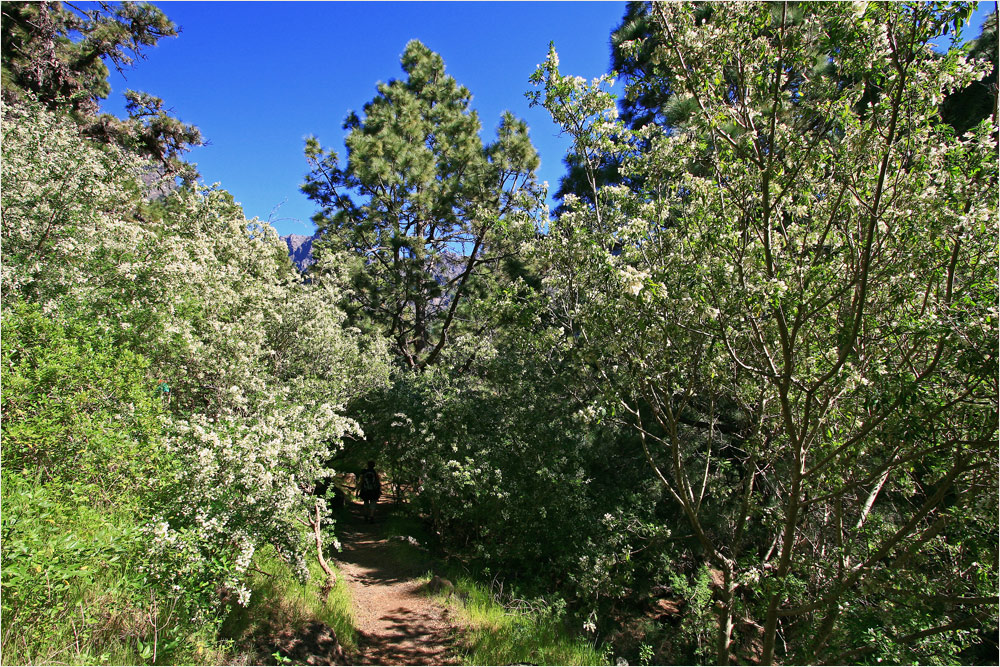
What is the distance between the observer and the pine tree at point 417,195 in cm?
1309

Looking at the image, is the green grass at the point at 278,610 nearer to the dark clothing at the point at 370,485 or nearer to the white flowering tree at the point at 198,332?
the white flowering tree at the point at 198,332

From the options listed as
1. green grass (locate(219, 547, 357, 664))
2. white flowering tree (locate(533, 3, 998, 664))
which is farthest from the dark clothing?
white flowering tree (locate(533, 3, 998, 664))

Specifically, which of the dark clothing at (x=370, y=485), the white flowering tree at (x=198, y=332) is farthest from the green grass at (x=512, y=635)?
the dark clothing at (x=370, y=485)

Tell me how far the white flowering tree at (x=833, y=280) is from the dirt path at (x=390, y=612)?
3.66m

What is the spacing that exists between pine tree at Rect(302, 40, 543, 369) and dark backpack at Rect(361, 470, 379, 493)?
3879 mm

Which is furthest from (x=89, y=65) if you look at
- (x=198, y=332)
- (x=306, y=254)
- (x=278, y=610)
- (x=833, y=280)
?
(x=833, y=280)

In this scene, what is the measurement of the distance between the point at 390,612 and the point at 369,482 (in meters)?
4.32

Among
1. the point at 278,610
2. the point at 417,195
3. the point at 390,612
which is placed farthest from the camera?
the point at 417,195

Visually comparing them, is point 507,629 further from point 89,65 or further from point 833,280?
point 89,65

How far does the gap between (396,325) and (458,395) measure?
6.91 meters

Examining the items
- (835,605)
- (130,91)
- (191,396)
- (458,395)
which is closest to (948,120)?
(835,605)

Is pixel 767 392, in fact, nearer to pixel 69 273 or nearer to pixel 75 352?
pixel 75 352

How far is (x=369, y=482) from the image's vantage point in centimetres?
1103

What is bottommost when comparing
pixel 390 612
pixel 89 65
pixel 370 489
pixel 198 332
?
pixel 390 612
